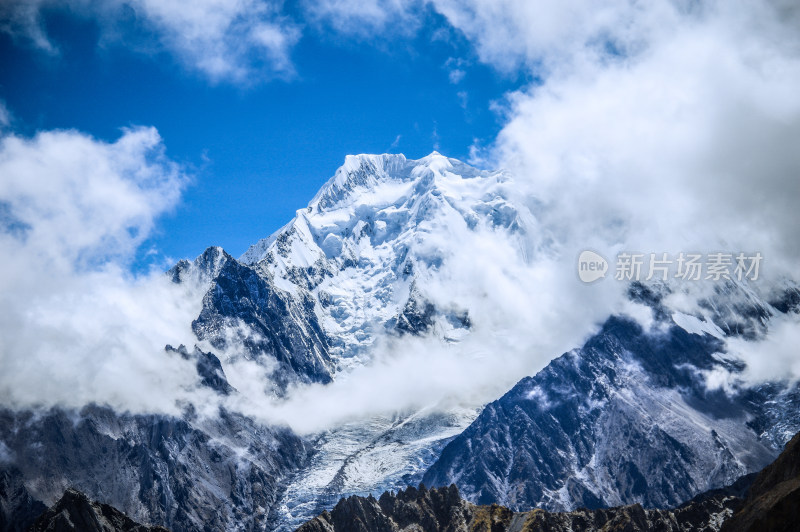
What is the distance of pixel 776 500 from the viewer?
122 meters

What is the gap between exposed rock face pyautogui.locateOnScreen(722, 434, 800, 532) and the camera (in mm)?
117000

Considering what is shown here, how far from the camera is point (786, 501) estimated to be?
11844 centimetres

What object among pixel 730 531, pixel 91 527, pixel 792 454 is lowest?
pixel 730 531

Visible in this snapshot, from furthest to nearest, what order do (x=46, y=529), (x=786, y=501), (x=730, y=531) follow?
(x=46, y=529)
(x=730, y=531)
(x=786, y=501)

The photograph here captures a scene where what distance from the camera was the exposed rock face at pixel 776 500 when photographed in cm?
11700

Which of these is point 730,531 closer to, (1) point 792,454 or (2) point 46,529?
(1) point 792,454

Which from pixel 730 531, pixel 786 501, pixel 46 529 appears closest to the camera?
pixel 786 501

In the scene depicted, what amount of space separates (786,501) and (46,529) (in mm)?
176159

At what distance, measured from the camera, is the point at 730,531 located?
433ft

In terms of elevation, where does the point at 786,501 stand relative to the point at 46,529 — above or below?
below

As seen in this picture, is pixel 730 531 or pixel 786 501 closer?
pixel 786 501

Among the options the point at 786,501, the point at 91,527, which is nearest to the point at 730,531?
the point at 786,501

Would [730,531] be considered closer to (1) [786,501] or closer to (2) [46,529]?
(1) [786,501]

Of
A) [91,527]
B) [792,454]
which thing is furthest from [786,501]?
[91,527]
